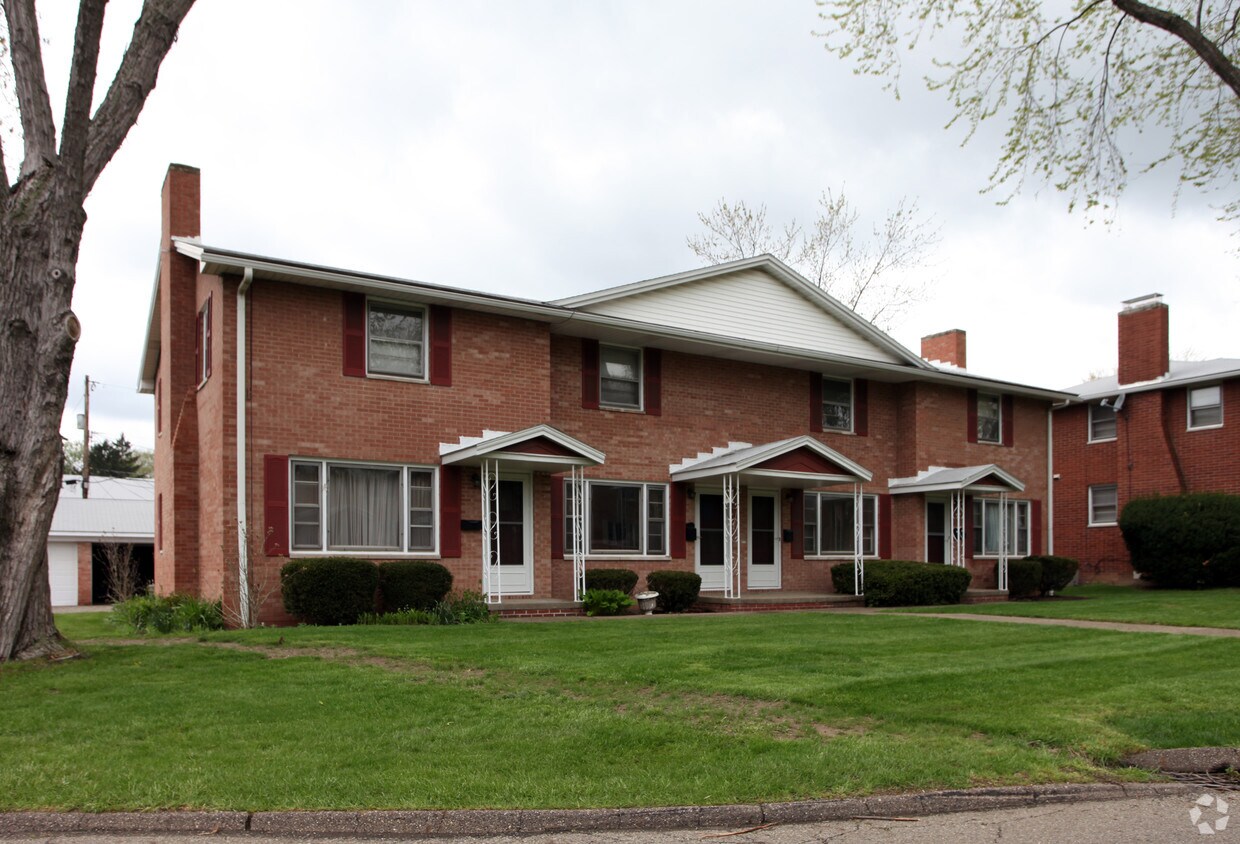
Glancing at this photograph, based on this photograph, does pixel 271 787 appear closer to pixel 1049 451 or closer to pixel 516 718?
pixel 516 718

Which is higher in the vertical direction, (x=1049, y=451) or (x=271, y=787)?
(x=1049, y=451)

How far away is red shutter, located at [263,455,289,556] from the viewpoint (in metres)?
15.6

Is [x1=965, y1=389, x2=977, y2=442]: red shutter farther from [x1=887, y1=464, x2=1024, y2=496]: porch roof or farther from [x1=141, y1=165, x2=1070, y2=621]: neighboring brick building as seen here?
[x1=887, y1=464, x2=1024, y2=496]: porch roof

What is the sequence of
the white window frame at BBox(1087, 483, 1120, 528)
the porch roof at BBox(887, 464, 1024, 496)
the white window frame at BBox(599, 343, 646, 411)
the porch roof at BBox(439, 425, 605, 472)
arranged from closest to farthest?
1. the porch roof at BBox(439, 425, 605, 472)
2. the white window frame at BBox(599, 343, 646, 411)
3. the porch roof at BBox(887, 464, 1024, 496)
4. the white window frame at BBox(1087, 483, 1120, 528)

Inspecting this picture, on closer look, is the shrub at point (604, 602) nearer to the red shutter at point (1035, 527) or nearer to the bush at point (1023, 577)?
the bush at point (1023, 577)

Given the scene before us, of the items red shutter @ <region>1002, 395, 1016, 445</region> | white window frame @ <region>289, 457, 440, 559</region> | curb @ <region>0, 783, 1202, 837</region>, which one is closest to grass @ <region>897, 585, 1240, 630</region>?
red shutter @ <region>1002, 395, 1016, 445</region>

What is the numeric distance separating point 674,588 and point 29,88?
40.4 ft

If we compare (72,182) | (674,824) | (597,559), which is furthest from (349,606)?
(674,824)

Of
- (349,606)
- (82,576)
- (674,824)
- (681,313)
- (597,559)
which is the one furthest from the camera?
(82,576)

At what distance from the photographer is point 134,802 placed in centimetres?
600

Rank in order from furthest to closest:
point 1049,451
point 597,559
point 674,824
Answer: point 1049,451
point 597,559
point 674,824

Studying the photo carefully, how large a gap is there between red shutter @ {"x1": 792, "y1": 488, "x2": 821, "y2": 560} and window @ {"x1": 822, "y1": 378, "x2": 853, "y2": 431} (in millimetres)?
1810

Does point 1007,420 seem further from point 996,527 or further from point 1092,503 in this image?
point 1092,503

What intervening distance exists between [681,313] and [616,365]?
5.60ft
